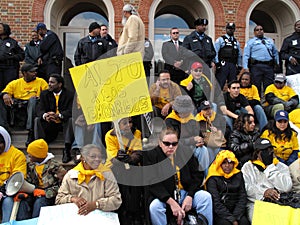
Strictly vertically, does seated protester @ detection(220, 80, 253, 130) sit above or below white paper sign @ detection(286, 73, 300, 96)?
below

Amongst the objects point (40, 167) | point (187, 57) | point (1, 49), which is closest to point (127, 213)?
point (40, 167)

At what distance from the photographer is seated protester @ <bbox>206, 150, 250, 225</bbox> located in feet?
14.0

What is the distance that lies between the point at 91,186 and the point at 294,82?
4770mm

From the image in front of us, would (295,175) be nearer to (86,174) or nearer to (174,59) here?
(86,174)

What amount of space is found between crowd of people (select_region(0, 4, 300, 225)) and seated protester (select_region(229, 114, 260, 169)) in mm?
14

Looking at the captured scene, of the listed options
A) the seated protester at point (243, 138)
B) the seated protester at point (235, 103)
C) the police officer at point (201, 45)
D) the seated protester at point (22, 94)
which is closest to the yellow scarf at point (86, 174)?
the seated protester at point (243, 138)

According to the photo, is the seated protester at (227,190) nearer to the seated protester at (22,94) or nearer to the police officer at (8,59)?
the seated protester at (22,94)

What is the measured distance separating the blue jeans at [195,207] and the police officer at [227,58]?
3.81 meters

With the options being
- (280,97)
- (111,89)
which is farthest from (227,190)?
(280,97)

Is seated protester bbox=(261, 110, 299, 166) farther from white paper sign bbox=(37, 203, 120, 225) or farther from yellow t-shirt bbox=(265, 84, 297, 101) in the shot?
white paper sign bbox=(37, 203, 120, 225)

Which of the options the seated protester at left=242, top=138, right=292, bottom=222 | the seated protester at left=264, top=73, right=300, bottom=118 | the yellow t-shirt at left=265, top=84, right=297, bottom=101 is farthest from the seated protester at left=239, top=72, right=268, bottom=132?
the seated protester at left=242, top=138, right=292, bottom=222

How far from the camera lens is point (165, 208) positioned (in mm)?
4059

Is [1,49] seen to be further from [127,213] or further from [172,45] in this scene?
[127,213]

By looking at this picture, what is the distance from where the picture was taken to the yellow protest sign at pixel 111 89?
4082 mm
